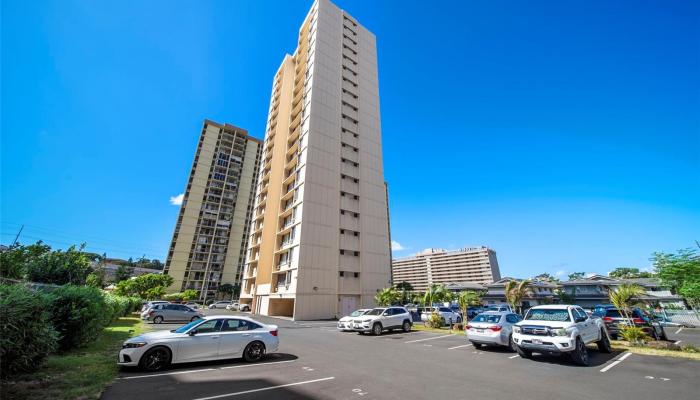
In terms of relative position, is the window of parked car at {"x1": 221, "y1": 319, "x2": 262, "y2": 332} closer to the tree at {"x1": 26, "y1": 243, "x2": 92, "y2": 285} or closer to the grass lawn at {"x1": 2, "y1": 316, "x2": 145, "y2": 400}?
the grass lawn at {"x1": 2, "y1": 316, "x2": 145, "y2": 400}

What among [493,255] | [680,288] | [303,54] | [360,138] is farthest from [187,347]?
[493,255]

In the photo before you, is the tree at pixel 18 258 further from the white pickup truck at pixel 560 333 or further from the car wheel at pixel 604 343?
the car wheel at pixel 604 343

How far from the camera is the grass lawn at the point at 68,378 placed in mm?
5648

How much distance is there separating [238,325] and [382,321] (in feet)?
38.4

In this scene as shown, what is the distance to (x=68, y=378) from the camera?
671cm

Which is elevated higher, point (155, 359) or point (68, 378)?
point (155, 359)

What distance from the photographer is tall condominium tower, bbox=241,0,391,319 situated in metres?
34.0

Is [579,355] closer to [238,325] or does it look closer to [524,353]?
[524,353]

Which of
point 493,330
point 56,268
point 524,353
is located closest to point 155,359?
point 493,330

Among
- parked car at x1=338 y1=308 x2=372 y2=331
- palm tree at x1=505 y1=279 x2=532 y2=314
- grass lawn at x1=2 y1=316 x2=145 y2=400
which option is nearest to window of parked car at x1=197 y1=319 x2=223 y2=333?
grass lawn at x1=2 y1=316 x2=145 y2=400

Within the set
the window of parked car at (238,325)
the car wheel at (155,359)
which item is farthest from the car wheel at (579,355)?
the car wheel at (155,359)

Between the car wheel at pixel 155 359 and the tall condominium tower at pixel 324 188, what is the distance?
23.5 m

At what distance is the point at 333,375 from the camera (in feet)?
26.0

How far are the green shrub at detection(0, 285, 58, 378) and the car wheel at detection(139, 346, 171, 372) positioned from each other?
6.80ft
